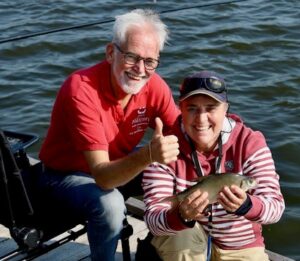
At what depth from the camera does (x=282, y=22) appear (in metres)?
11.7

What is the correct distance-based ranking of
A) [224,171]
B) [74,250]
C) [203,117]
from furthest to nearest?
1. [74,250]
2. [224,171]
3. [203,117]

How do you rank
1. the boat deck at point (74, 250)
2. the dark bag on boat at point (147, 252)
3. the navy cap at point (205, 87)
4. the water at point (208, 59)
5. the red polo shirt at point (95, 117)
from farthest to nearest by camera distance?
the water at point (208, 59) → the boat deck at point (74, 250) → the red polo shirt at point (95, 117) → the dark bag on boat at point (147, 252) → the navy cap at point (205, 87)

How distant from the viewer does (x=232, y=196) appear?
3252mm

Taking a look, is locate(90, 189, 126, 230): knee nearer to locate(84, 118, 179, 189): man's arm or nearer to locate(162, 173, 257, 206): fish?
locate(84, 118, 179, 189): man's arm

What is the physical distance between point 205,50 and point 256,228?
22.6 ft

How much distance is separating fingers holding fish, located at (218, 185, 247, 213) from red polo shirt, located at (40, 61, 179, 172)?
85cm

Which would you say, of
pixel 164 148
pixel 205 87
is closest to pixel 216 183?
pixel 164 148

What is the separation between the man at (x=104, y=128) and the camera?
12.3ft

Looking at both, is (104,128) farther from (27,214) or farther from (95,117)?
(27,214)

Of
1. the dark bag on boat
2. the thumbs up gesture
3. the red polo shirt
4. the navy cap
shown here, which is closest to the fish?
the thumbs up gesture

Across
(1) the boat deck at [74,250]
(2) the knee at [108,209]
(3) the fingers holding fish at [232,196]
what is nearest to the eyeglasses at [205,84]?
Result: (3) the fingers holding fish at [232,196]

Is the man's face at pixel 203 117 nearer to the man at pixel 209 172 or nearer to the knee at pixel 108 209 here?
the man at pixel 209 172

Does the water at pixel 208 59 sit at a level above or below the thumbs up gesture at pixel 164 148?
below

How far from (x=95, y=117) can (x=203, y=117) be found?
27.1 inches
